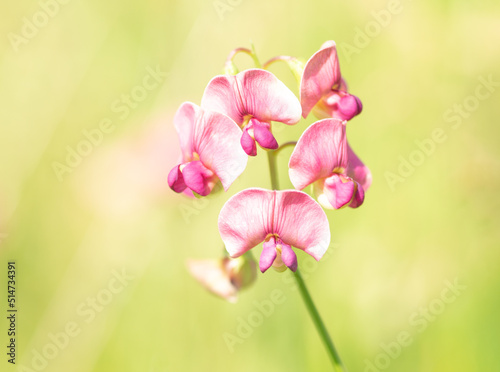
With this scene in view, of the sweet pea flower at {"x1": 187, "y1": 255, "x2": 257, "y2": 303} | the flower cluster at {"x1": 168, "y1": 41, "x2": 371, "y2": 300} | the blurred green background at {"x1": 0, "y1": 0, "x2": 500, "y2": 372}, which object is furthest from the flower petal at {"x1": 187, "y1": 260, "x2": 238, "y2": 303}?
the blurred green background at {"x1": 0, "y1": 0, "x2": 500, "y2": 372}

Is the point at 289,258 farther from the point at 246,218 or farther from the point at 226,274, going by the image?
the point at 226,274

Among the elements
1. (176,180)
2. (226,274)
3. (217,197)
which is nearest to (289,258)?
(176,180)

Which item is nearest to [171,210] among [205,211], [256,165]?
[205,211]

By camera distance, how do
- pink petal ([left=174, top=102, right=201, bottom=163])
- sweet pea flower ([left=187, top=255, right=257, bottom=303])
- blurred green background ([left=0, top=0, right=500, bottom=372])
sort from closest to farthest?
pink petal ([left=174, top=102, right=201, bottom=163]) → sweet pea flower ([left=187, top=255, right=257, bottom=303]) → blurred green background ([left=0, top=0, right=500, bottom=372])

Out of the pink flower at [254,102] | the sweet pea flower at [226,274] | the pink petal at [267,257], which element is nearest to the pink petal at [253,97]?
the pink flower at [254,102]

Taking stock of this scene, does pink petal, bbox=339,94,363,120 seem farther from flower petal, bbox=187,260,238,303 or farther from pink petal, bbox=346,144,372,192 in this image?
flower petal, bbox=187,260,238,303

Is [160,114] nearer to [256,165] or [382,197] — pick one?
[256,165]

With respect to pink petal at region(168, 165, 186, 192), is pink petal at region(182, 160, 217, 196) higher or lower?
higher
